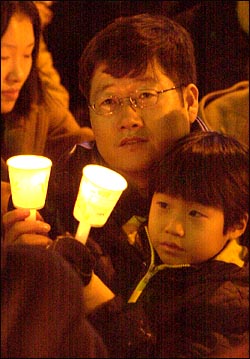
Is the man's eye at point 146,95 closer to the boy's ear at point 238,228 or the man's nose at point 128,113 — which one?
the man's nose at point 128,113

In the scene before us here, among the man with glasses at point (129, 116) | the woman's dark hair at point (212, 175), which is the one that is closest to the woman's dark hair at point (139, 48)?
the man with glasses at point (129, 116)

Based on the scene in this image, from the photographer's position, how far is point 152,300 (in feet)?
3.45

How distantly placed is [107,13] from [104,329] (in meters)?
0.55

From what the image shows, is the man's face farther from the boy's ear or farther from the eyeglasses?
the boy's ear

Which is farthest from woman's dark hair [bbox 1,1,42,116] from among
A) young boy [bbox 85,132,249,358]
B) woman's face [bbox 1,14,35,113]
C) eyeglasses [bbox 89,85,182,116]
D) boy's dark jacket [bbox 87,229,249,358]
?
boy's dark jacket [bbox 87,229,249,358]

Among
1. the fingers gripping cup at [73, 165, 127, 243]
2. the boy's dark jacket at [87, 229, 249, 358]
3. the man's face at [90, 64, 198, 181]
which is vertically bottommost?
the boy's dark jacket at [87, 229, 249, 358]

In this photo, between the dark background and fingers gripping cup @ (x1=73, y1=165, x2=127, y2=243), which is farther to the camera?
the dark background

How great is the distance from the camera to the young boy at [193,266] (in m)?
1.03

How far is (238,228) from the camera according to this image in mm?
1070

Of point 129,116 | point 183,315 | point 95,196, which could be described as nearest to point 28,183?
point 95,196

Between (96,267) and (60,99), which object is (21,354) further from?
(60,99)

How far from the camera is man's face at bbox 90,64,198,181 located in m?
1.08

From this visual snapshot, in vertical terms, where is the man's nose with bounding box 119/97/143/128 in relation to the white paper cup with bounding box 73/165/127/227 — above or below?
above

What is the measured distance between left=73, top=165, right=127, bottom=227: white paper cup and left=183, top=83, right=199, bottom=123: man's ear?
184 millimetres
